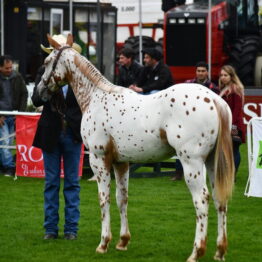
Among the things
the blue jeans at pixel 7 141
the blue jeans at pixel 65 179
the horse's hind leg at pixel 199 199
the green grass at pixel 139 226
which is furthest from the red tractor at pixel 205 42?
the horse's hind leg at pixel 199 199

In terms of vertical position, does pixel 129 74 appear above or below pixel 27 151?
above

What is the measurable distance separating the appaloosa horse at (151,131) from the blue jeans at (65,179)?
631 millimetres

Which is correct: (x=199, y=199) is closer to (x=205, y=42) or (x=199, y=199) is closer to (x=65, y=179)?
→ (x=65, y=179)

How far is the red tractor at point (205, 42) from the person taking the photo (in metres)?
26.4

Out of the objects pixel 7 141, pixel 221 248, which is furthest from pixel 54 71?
pixel 7 141

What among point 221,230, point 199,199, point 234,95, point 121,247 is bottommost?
point 121,247

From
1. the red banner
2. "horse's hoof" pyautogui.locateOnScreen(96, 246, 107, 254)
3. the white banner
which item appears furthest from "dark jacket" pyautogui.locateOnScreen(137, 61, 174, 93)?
"horse's hoof" pyautogui.locateOnScreen(96, 246, 107, 254)

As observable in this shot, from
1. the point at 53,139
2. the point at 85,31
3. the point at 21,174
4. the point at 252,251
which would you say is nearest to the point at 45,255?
the point at 53,139

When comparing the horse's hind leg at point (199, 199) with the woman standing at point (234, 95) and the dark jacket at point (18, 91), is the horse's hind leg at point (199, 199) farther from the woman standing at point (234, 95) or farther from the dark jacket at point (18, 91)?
the dark jacket at point (18, 91)

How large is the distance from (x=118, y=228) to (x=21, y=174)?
188 inches

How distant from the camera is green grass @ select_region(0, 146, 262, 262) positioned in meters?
9.61

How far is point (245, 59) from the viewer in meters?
26.4

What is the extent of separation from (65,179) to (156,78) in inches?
243

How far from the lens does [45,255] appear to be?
9.59 m
